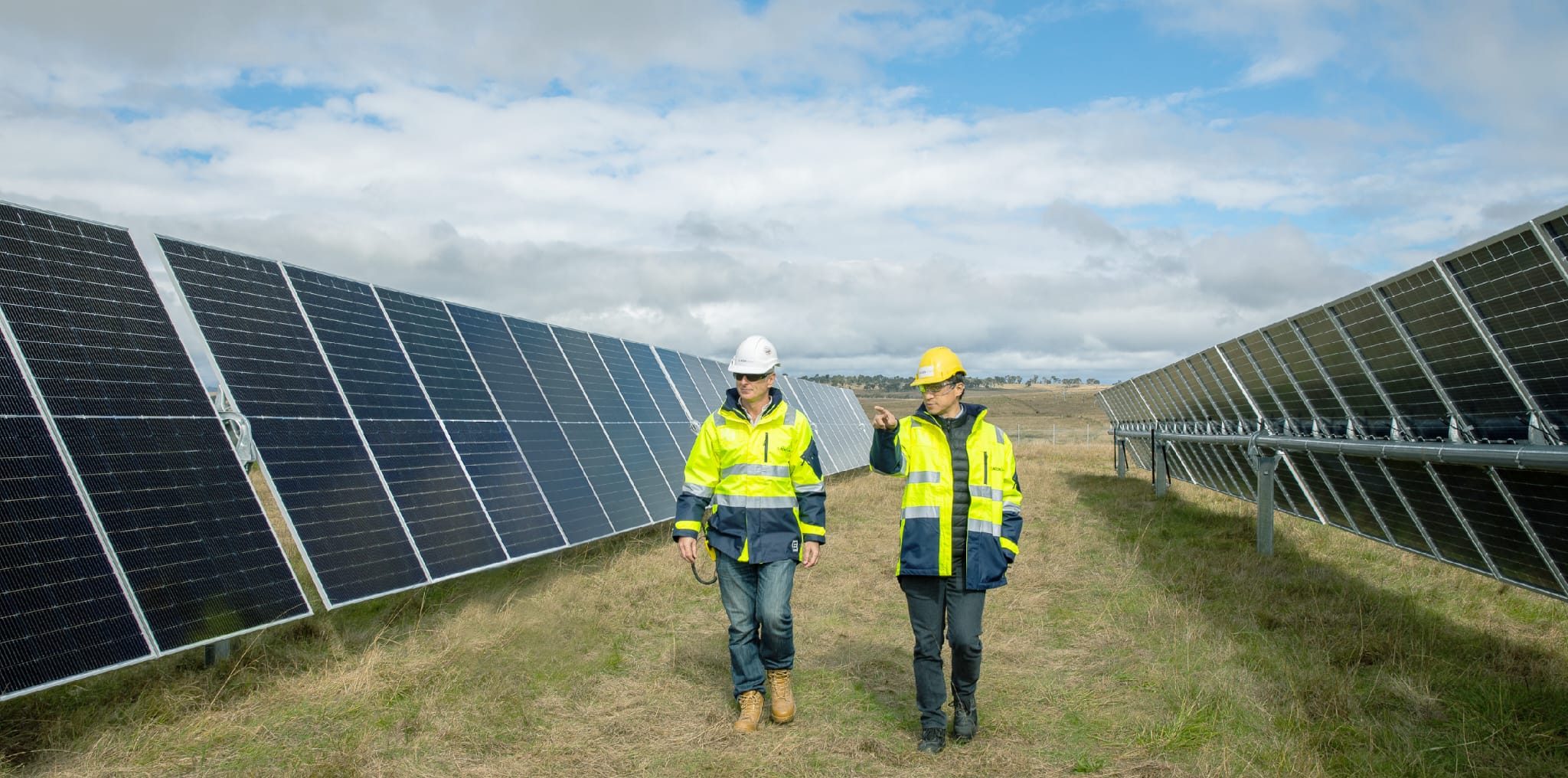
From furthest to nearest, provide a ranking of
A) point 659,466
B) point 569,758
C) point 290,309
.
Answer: point 659,466, point 290,309, point 569,758

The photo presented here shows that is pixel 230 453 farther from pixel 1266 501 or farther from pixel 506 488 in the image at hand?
pixel 1266 501

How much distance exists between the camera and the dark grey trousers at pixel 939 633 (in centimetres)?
526

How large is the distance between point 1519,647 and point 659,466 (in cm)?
945

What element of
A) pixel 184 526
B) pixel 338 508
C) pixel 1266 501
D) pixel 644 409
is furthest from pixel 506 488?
pixel 1266 501

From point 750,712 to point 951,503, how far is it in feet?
5.91

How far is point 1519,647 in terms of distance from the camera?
23.1 feet

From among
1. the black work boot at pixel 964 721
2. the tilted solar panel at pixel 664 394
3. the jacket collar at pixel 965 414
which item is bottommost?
the black work boot at pixel 964 721

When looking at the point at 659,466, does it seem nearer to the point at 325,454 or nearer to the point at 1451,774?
the point at 325,454

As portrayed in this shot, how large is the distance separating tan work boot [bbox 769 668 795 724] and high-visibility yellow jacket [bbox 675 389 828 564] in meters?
0.75

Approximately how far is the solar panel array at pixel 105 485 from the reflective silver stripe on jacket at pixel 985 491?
4.37m

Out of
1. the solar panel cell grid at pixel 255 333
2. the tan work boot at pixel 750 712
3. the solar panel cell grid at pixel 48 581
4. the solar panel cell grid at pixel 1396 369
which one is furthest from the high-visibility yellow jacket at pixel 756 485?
the solar panel cell grid at pixel 1396 369

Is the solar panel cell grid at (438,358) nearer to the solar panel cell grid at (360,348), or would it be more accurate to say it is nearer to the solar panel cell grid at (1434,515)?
the solar panel cell grid at (360,348)

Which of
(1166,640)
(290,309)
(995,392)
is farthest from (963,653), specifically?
(995,392)

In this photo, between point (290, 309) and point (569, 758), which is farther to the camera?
point (290, 309)
